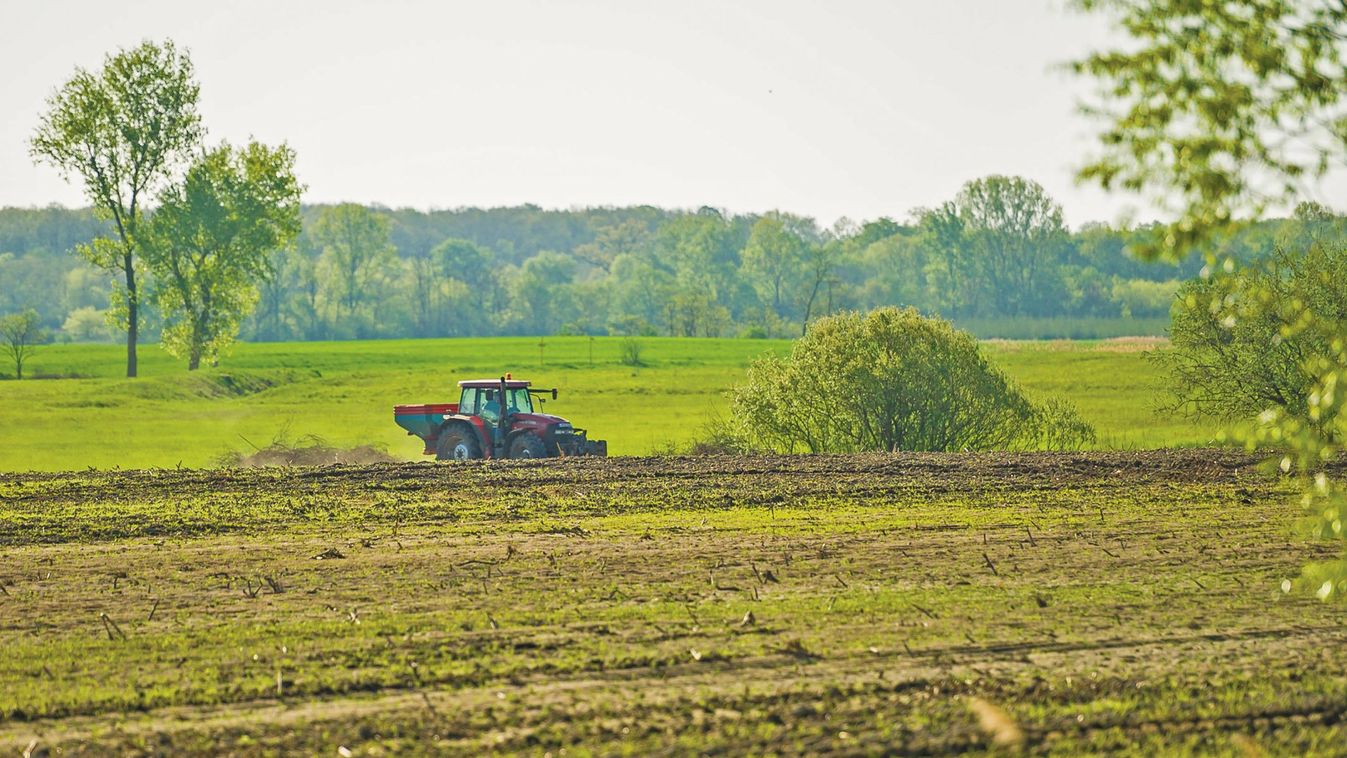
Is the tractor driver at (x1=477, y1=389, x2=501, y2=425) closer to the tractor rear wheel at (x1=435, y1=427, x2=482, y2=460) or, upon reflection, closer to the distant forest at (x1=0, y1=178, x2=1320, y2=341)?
the tractor rear wheel at (x1=435, y1=427, x2=482, y2=460)

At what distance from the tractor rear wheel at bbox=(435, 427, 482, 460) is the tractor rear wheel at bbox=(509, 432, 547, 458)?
74 cm

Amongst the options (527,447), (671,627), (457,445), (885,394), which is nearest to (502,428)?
(527,447)

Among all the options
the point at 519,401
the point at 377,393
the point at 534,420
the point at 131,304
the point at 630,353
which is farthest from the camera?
the point at 630,353

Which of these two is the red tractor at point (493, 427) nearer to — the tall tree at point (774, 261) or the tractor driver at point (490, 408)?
the tractor driver at point (490, 408)

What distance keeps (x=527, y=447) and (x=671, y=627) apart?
19.6 m

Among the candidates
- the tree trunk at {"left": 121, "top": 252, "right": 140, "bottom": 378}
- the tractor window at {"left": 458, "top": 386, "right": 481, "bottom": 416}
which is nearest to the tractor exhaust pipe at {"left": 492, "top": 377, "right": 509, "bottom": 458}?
the tractor window at {"left": 458, "top": 386, "right": 481, "bottom": 416}

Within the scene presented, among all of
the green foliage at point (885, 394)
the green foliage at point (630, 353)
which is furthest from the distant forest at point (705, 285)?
the green foliage at point (885, 394)

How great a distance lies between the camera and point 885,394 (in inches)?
1282

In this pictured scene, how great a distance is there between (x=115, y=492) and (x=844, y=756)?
18671 mm

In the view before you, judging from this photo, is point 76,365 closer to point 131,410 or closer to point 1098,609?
point 131,410

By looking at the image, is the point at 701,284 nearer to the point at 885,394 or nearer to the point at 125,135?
the point at 125,135

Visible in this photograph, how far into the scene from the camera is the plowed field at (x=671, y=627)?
986 centimetres

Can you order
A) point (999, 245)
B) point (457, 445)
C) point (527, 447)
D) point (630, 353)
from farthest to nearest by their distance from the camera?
point (999, 245)
point (630, 353)
point (457, 445)
point (527, 447)

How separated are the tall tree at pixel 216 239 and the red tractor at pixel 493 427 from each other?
149 feet
